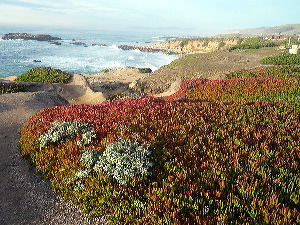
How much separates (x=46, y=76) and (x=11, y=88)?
769 cm

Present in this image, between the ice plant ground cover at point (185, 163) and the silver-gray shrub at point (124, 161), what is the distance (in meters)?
0.05

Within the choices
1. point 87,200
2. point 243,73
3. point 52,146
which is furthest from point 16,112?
point 243,73

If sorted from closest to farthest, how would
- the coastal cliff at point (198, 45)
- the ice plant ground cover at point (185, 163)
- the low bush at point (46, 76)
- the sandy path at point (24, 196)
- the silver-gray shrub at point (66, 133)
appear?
the ice plant ground cover at point (185, 163)
the sandy path at point (24, 196)
the silver-gray shrub at point (66, 133)
the low bush at point (46, 76)
the coastal cliff at point (198, 45)

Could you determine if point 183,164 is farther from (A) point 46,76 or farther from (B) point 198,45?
(B) point 198,45

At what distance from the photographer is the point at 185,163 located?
641 centimetres

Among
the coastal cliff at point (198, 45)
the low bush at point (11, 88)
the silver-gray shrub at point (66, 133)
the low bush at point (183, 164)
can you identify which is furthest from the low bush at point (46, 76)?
the coastal cliff at point (198, 45)

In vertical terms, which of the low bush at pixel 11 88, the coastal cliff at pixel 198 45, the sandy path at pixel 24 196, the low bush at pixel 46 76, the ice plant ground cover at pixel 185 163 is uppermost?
the coastal cliff at pixel 198 45

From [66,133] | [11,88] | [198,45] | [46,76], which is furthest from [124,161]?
[198,45]

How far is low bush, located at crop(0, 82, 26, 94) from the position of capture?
59.1 feet

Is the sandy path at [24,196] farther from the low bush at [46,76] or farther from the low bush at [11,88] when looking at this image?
the low bush at [46,76]

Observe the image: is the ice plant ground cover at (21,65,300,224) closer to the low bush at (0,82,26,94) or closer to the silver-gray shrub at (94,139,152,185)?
the silver-gray shrub at (94,139,152,185)

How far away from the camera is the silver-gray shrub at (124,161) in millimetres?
6121

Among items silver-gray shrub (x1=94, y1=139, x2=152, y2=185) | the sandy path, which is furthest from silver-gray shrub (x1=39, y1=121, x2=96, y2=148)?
silver-gray shrub (x1=94, y1=139, x2=152, y2=185)

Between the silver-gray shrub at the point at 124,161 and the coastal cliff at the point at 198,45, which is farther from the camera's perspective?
the coastal cliff at the point at 198,45
